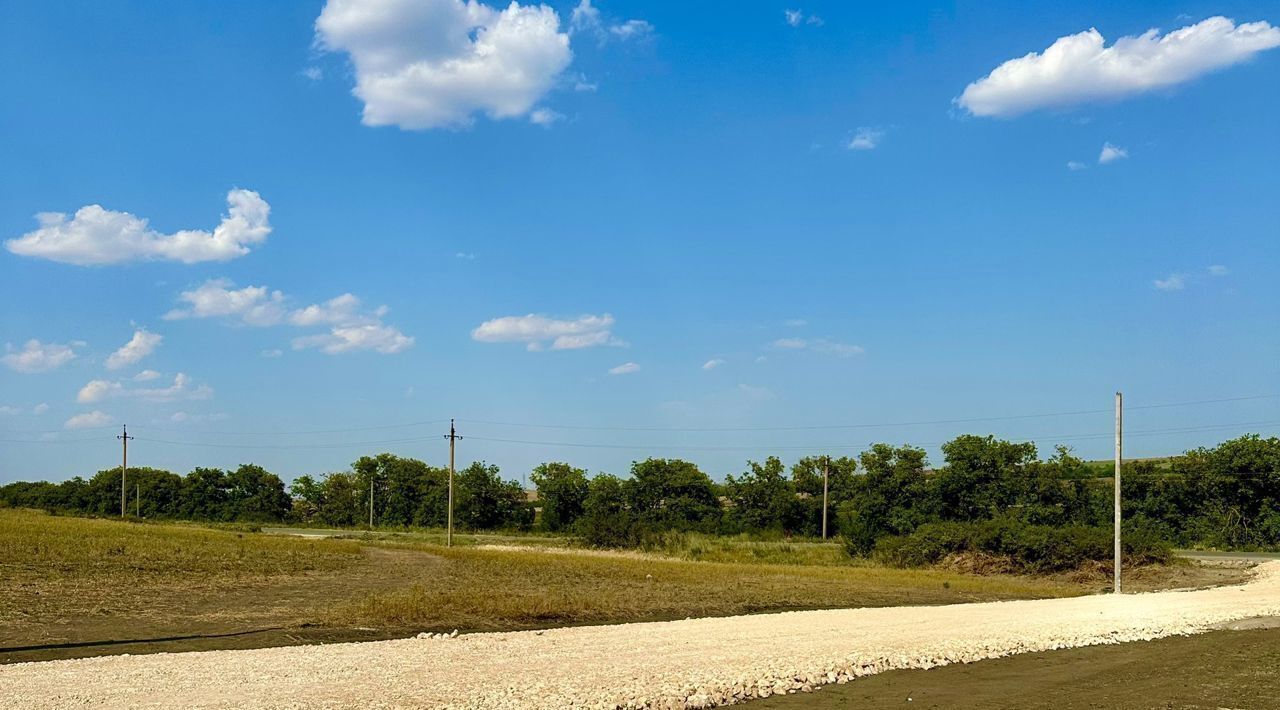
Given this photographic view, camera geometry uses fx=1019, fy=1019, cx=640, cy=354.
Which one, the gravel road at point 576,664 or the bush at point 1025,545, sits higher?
the gravel road at point 576,664

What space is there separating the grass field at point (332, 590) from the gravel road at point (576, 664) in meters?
3.45

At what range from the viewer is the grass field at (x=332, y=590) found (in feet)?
65.5

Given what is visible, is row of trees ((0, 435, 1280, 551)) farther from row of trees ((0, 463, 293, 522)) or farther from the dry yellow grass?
the dry yellow grass

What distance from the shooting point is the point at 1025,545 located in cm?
4803

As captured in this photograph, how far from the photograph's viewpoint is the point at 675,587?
107 feet

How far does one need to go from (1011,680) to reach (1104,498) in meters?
57.2

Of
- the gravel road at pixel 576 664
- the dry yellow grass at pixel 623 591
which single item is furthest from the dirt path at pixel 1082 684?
the dry yellow grass at pixel 623 591

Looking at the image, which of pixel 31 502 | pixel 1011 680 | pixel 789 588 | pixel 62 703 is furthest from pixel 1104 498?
pixel 31 502

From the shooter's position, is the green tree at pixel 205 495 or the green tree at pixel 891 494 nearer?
the green tree at pixel 891 494

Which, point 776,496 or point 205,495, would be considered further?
point 205,495

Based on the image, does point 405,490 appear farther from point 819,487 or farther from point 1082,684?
point 1082,684

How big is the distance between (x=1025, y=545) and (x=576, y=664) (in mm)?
38330

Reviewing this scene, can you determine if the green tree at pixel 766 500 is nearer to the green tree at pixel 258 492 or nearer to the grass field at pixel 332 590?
the grass field at pixel 332 590

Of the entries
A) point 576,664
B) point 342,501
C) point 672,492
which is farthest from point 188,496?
point 576,664
